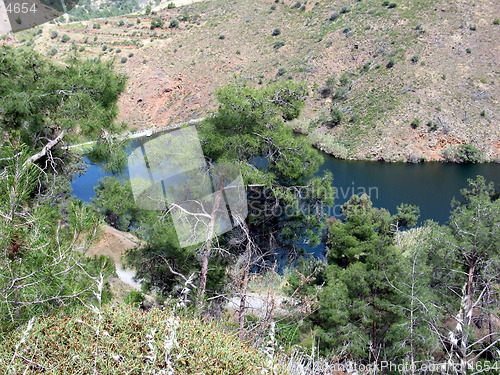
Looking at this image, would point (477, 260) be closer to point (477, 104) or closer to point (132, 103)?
point (477, 104)

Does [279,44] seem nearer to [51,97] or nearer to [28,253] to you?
[51,97]

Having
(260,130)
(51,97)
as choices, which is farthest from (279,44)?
(51,97)

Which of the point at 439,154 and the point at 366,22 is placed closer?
the point at 439,154

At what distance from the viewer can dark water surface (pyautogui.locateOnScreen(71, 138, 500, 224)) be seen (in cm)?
2030

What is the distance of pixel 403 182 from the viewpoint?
2395 centimetres

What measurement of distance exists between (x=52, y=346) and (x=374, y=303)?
664 centimetres

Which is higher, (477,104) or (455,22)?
(455,22)

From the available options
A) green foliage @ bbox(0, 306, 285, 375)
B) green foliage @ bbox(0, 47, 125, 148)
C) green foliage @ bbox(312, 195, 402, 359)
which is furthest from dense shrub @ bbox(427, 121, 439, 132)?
green foliage @ bbox(0, 306, 285, 375)

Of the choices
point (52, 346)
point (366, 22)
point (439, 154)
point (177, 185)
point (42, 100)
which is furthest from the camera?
point (366, 22)

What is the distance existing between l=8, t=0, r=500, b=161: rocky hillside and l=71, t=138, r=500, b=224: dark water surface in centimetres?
105

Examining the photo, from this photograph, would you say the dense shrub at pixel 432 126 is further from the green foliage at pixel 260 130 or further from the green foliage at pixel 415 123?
the green foliage at pixel 260 130

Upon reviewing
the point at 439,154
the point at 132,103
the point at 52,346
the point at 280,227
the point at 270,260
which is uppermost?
the point at 52,346

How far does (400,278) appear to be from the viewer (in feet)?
24.3

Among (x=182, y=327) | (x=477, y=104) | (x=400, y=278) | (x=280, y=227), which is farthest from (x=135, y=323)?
(x=477, y=104)
